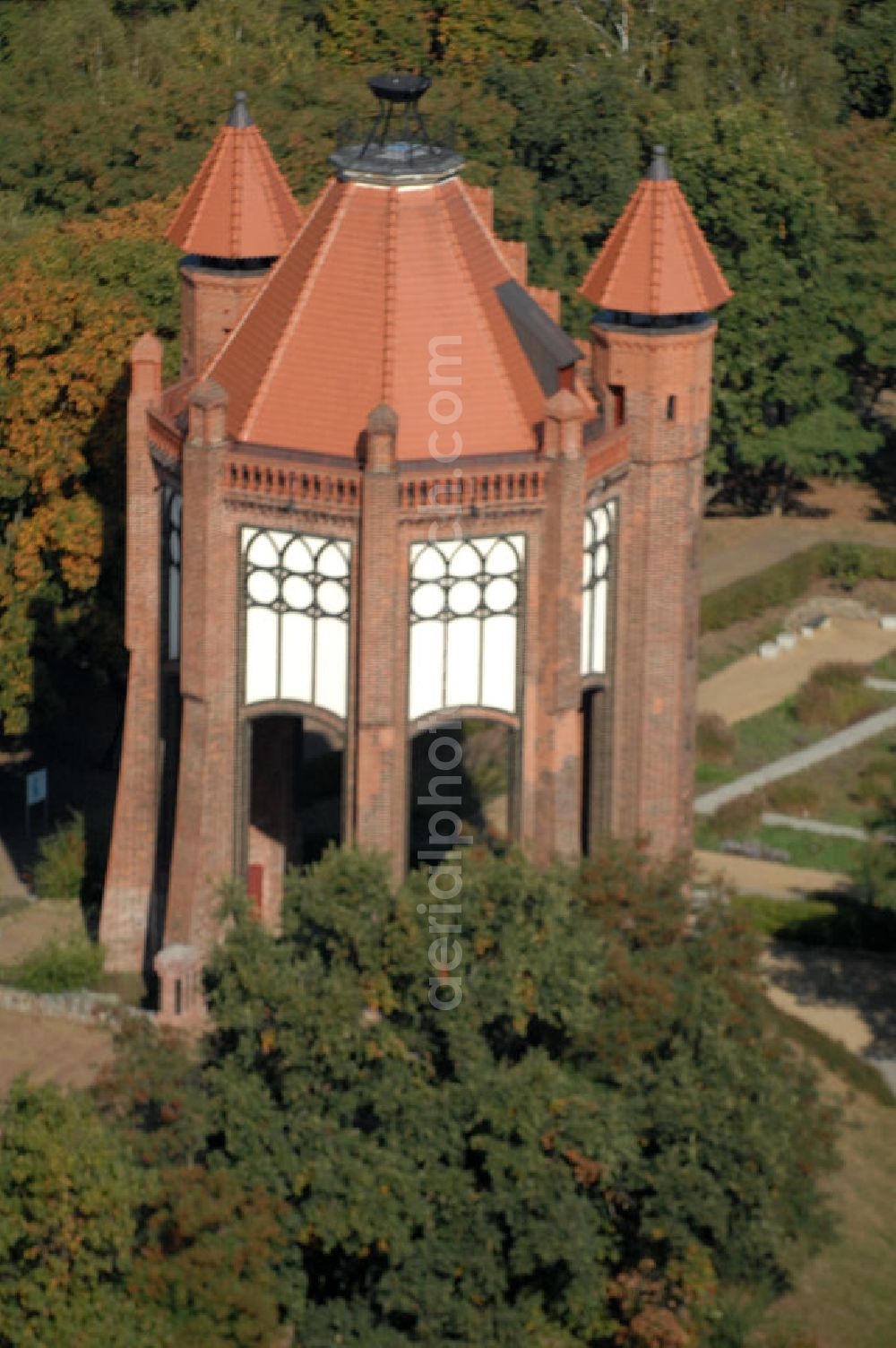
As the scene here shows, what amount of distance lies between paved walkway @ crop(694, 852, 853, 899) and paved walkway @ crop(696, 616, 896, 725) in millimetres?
8628

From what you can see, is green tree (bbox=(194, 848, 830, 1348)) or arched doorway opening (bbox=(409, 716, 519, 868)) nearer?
green tree (bbox=(194, 848, 830, 1348))

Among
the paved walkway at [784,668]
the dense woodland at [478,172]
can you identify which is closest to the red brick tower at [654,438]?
the dense woodland at [478,172]

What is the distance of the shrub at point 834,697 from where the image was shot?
87.8 meters

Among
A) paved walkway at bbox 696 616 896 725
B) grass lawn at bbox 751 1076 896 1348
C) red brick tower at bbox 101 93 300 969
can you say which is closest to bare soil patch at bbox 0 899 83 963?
red brick tower at bbox 101 93 300 969

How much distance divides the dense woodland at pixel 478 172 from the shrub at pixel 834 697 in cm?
1131

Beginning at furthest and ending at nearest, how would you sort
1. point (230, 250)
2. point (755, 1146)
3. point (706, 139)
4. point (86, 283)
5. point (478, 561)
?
point (706, 139)
point (86, 283)
point (230, 250)
point (478, 561)
point (755, 1146)

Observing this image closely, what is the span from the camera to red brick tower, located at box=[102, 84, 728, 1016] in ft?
209

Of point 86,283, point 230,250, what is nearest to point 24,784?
point 86,283

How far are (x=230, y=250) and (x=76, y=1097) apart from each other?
1871cm

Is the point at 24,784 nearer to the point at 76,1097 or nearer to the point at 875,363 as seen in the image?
the point at 76,1097

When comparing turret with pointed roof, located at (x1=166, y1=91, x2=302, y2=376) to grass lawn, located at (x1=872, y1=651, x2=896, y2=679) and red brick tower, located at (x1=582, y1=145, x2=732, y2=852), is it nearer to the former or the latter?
red brick tower, located at (x1=582, y1=145, x2=732, y2=852)

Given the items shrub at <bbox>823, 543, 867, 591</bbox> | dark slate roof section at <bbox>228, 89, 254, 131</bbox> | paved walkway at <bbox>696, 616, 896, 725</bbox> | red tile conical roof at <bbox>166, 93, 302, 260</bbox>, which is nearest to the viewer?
dark slate roof section at <bbox>228, 89, 254, 131</bbox>

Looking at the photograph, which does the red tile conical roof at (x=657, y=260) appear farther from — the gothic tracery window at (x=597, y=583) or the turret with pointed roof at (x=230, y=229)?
the turret with pointed roof at (x=230, y=229)

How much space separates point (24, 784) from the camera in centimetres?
8188
